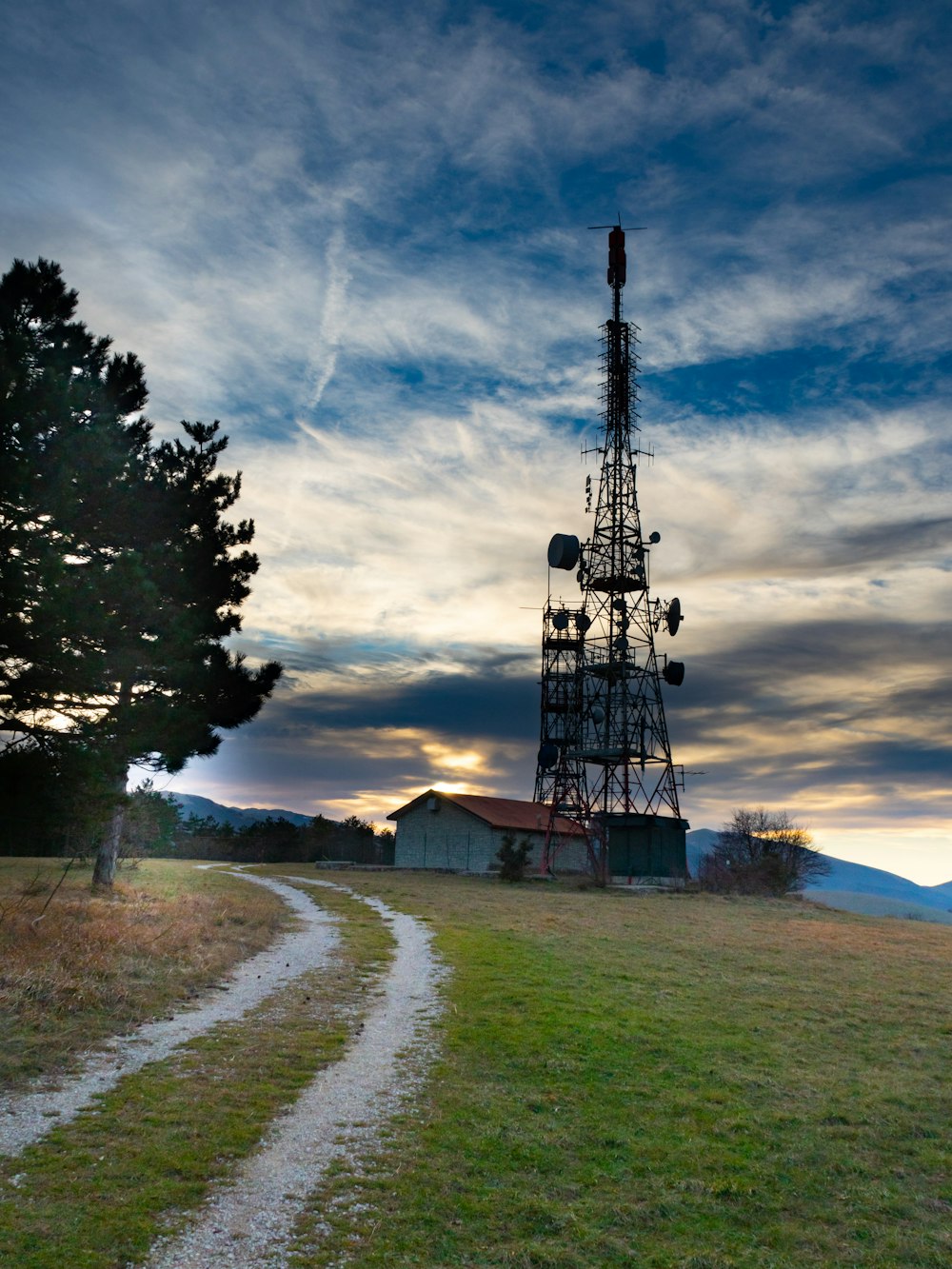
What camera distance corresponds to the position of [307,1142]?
28.3 ft

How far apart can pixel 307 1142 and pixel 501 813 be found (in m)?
54.7

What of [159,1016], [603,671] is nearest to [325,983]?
[159,1016]

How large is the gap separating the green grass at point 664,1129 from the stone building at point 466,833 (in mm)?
39175

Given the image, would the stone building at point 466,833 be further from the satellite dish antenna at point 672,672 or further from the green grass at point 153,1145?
the green grass at point 153,1145

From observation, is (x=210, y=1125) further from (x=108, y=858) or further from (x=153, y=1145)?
(x=108, y=858)

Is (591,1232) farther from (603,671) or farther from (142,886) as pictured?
(603,671)

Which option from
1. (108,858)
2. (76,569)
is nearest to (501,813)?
(108,858)

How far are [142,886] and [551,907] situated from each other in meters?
15.7

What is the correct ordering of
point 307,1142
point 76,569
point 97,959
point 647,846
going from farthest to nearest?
point 647,846 → point 76,569 → point 97,959 → point 307,1142

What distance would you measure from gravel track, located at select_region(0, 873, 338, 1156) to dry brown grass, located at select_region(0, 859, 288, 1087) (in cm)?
38

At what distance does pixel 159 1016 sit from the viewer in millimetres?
13398

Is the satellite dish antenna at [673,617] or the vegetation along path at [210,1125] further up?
the satellite dish antenna at [673,617]

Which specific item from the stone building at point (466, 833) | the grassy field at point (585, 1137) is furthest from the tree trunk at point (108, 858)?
the stone building at point (466, 833)

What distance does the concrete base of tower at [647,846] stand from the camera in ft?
170
